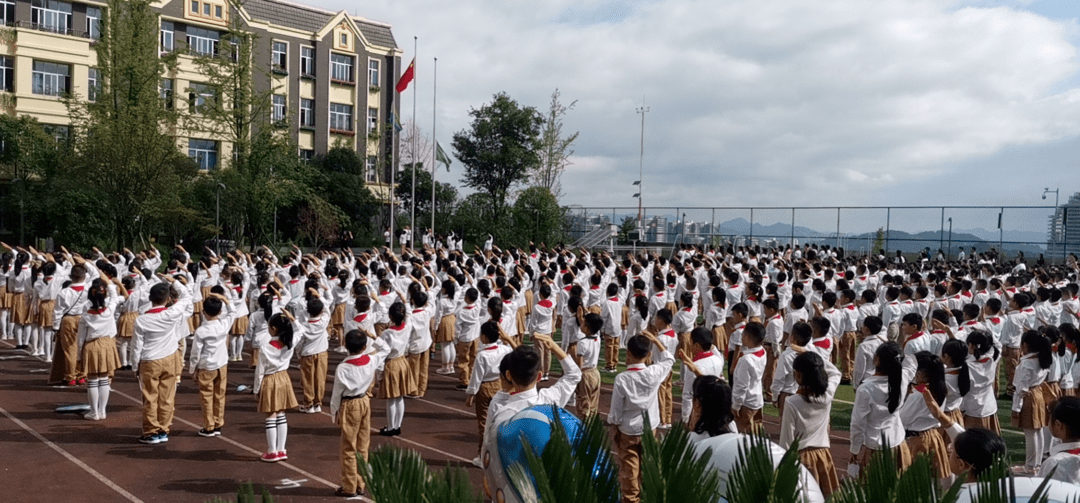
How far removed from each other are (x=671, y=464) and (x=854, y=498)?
1.65 ft

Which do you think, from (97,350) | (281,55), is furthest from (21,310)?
(281,55)

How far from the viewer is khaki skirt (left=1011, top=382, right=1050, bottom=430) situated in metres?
7.78

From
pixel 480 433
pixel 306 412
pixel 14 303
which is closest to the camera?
pixel 480 433

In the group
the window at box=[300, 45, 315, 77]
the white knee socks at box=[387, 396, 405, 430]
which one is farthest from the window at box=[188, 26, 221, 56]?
the white knee socks at box=[387, 396, 405, 430]

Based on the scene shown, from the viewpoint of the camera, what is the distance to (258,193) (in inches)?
1094

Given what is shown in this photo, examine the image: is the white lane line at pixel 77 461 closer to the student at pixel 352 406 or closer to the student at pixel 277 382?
the student at pixel 277 382

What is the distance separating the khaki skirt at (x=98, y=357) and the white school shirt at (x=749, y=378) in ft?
23.6

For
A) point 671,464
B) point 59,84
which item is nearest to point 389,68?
point 59,84

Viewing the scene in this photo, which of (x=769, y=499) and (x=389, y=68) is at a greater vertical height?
(x=389, y=68)

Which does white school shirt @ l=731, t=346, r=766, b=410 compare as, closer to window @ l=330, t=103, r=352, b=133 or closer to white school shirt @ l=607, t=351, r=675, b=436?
white school shirt @ l=607, t=351, r=675, b=436

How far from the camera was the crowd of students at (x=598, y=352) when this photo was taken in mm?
5496

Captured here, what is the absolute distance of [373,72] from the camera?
46.5m

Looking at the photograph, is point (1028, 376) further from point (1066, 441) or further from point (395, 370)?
point (395, 370)

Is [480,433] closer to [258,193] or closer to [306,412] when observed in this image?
[306,412]
